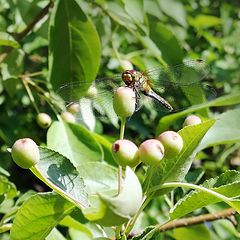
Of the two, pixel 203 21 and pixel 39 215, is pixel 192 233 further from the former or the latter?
pixel 203 21

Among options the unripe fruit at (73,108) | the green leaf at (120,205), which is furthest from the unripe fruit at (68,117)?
the green leaf at (120,205)

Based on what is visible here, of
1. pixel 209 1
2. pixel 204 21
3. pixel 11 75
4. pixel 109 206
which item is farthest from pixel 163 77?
pixel 209 1

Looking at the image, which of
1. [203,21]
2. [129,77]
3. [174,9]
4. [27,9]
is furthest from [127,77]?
[203,21]

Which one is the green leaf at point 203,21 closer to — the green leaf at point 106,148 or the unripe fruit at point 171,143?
the green leaf at point 106,148

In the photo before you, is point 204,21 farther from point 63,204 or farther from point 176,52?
point 63,204

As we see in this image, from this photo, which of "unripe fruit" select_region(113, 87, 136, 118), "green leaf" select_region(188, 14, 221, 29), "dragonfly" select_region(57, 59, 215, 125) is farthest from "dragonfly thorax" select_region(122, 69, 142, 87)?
"green leaf" select_region(188, 14, 221, 29)
